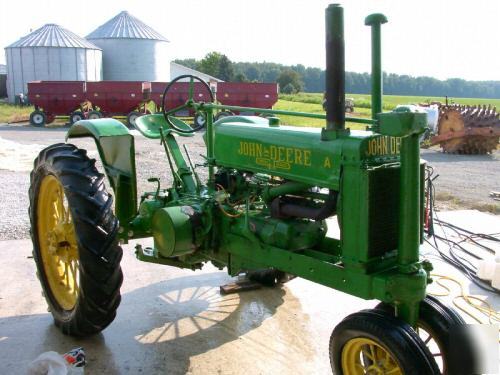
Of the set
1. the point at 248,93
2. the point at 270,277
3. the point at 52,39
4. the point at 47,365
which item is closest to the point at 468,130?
the point at 248,93

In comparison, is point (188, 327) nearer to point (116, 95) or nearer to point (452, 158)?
Result: point (452, 158)

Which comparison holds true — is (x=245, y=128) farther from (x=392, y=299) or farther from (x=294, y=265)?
(x=392, y=299)

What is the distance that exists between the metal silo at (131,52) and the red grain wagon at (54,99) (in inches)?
502

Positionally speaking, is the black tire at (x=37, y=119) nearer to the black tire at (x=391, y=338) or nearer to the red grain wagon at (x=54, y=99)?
the red grain wagon at (x=54, y=99)

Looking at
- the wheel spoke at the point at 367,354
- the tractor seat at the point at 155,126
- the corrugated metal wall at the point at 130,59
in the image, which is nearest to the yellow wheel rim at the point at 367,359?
the wheel spoke at the point at 367,354

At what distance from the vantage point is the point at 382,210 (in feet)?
8.64

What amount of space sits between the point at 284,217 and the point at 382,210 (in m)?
0.65

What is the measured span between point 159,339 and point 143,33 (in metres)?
31.9

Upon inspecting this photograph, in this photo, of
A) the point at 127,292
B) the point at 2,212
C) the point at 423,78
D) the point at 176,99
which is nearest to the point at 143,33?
the point at 176,99

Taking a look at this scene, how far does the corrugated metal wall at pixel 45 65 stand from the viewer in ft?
100

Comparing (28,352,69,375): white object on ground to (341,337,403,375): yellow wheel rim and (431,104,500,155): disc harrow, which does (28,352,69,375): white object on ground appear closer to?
(341,337,403,375): yellow wheel rim

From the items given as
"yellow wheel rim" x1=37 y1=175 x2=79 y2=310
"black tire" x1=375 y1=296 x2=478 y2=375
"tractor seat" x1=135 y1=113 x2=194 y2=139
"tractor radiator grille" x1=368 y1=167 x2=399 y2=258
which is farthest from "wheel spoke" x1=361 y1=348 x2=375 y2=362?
"tractor seat" x1=135 y1=113 x2=194 y2=139

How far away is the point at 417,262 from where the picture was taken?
2553 mm

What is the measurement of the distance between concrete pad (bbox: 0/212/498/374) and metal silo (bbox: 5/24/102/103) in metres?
28.0
